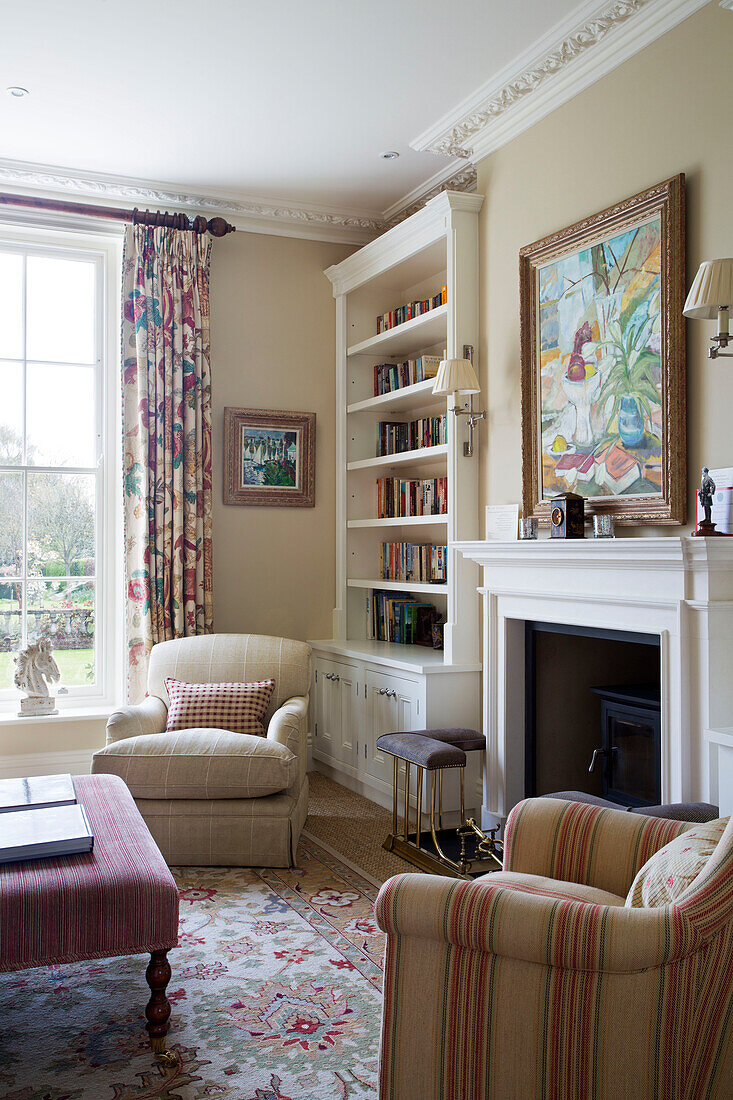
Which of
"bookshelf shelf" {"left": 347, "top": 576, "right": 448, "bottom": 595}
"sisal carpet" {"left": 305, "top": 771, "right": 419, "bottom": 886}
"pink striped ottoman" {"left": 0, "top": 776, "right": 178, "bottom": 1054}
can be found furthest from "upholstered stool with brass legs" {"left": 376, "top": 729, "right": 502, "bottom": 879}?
"pink striped ottoman" {"left": 0, "top": 776, "right": 178, "bottom": 1054}

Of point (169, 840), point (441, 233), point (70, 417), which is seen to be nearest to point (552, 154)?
point (441, 233)

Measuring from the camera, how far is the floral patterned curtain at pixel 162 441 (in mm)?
4523

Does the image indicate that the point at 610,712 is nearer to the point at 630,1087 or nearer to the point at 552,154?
the point at 630,1087

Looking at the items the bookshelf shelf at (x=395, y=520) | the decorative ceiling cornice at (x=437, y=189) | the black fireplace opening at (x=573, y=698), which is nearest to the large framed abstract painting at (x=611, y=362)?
the bookshelf shelf at (x=395, y=520)

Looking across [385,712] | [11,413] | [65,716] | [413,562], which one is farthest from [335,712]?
[11,413]

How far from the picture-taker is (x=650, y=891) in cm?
163

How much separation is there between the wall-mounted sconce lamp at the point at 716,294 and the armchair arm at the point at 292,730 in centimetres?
209

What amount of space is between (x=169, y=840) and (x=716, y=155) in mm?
3021

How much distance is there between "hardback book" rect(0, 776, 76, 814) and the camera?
102 inches

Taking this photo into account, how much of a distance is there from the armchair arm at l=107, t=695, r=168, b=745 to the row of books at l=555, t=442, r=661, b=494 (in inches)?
77.0

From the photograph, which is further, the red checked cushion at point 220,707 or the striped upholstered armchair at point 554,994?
the red checked cushion at point 220,707

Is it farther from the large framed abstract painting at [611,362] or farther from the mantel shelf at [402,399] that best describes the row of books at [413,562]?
the large framed abstract painting at [611,362]

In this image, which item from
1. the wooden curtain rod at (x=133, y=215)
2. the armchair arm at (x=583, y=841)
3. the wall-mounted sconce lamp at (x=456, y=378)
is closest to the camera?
the armchair arm at (x=583, y=841)

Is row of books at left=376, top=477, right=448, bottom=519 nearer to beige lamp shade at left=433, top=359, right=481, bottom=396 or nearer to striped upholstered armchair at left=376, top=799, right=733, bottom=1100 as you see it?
beige lamp shade at left=433, top=359, right=481, bottom=396
